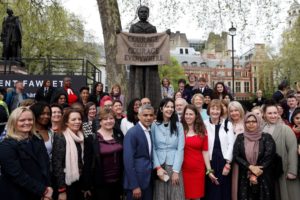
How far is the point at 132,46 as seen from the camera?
7.89 metres

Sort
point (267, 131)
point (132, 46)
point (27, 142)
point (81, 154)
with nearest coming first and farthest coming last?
point (27, 142) < point (81, 154) < point (267, 131) < point (132, 46)

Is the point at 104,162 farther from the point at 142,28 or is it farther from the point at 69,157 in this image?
the point at 142,28

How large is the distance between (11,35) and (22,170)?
13.1 meters

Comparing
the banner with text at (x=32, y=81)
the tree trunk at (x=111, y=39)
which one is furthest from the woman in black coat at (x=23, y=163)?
the banner with text at (x=32, y=81)

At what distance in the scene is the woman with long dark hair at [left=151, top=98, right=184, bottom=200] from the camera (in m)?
4.66

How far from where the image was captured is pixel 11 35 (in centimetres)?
1539

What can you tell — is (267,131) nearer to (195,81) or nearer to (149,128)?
(149,128)

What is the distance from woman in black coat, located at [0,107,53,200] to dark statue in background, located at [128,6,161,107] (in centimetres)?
394

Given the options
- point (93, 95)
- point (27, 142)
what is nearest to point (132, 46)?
point (93, 95)

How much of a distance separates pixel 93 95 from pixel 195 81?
2.67 metres

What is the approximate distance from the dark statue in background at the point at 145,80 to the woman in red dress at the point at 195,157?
2683mm

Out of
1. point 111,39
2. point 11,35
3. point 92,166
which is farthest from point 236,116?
point 11,35

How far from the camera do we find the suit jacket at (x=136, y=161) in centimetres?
450

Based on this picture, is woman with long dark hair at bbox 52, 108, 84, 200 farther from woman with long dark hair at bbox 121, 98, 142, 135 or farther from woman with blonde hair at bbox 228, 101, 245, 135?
woman with blonde hair at bbox 228, 101, 245, 135
